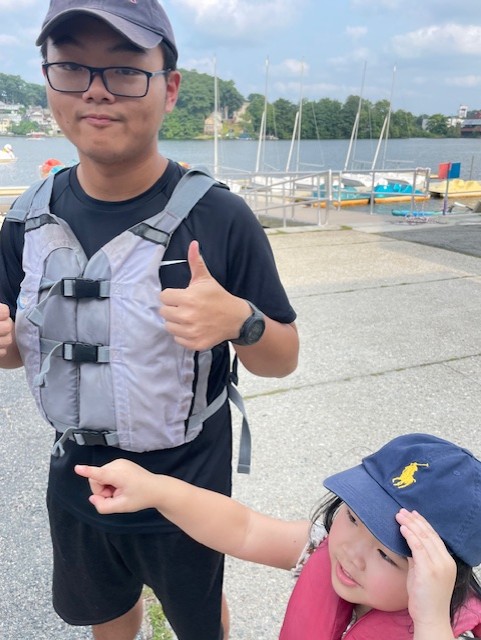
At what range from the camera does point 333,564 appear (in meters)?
1.13

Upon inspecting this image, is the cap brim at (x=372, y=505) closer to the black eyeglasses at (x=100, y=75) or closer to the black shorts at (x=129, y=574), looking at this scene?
the black shorts at (x=129, y=574)

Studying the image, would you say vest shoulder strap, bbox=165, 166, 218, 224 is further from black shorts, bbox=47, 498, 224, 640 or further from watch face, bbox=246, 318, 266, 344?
black shorts, bbox=47, 498, 224, 640

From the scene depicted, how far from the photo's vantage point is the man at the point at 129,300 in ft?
3.97

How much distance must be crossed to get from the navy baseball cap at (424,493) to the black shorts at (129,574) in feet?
1.63

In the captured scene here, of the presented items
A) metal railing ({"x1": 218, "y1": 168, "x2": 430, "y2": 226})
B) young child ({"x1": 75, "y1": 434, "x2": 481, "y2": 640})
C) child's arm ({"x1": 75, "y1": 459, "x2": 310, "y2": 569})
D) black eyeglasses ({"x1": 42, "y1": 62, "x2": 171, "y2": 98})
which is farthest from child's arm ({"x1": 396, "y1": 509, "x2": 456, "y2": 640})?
metal railing ({"x1": 218, "y1": 168, "x2": 430, "y2": 226})

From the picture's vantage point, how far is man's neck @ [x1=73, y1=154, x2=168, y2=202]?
1.29m

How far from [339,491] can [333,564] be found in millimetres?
150

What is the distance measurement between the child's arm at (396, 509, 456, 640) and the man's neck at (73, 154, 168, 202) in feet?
3.04

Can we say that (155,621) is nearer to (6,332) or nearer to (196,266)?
(6,332)

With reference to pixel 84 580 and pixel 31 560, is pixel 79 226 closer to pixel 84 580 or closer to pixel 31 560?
pixel 84 580

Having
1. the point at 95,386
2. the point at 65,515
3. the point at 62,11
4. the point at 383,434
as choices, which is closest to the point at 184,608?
the point at 65,515

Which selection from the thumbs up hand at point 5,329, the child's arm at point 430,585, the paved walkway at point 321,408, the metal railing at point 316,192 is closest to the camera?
the child's arm at point 430,585

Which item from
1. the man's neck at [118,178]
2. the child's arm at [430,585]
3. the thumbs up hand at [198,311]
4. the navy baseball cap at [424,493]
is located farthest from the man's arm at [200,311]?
the child's arm at [430,585]

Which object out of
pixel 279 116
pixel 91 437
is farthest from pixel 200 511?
pixel 279 116
